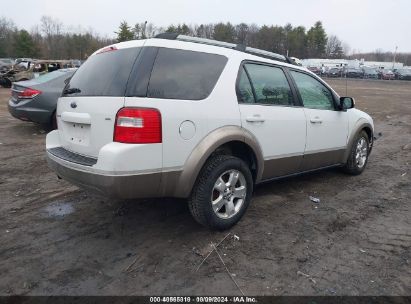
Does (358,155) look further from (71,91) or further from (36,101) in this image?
(36,101)

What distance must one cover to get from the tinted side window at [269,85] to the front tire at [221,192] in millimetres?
845

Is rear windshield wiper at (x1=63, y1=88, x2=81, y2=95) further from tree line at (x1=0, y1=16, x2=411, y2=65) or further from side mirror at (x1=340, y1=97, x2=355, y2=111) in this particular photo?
tree line at (x1=0, y1=16, x2=411, y2=65)

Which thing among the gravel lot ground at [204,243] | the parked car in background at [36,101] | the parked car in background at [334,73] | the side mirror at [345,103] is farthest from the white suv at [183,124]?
the parked car in background at [334,73]

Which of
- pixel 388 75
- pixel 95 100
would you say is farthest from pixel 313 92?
pixel 388 75

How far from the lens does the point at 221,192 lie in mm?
3754

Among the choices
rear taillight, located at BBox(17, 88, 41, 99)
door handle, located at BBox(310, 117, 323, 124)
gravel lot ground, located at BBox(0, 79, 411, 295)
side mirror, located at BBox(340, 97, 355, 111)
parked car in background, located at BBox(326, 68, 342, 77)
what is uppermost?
parked car in background, located at BBox(326, 68, 342, 77)

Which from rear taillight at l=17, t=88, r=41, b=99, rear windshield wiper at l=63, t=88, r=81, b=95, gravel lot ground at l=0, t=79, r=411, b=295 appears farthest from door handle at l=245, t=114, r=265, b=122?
rear taillight at l=17, t=88, r=41, b=99

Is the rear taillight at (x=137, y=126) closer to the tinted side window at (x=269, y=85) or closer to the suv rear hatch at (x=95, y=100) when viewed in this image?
the suv rear hatch at (x=95, y=100)

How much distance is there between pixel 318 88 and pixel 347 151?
1.13 m

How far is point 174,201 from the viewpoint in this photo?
4.64 meters

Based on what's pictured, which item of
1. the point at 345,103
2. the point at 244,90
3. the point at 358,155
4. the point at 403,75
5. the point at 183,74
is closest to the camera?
the point at 183,74

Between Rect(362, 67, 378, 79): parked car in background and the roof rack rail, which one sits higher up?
Rect(362, 67, 378, 79): parked car in background

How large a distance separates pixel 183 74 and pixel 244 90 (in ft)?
2.57

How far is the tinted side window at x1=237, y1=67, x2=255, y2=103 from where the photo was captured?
12.7ft
